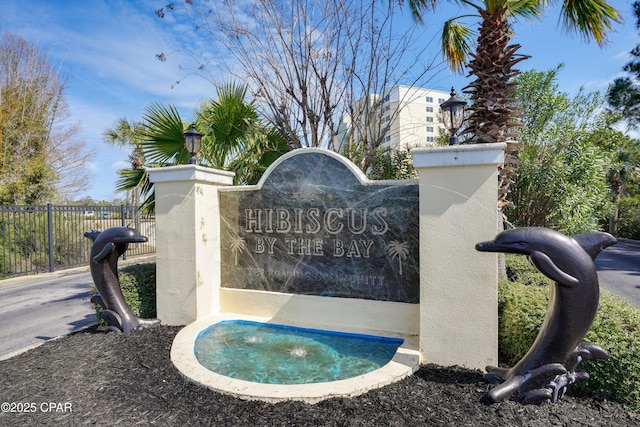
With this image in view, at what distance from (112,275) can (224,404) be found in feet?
9.40

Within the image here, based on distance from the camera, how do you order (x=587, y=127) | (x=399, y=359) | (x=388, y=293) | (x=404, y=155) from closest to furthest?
(x=399, y=359) → (x=388, y=293) → (x=404, y=155) → (x=587, y=127)

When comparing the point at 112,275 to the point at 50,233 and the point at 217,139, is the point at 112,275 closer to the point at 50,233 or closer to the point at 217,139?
the point at 217,139

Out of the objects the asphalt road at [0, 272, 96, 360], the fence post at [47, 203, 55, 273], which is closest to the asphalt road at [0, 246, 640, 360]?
the asphalt road at [0, 272, 96, 360]

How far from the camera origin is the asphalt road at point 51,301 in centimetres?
593

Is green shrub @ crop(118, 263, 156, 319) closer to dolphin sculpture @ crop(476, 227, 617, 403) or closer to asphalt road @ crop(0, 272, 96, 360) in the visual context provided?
asphalt road @ crop(0, 272, 96, 360)

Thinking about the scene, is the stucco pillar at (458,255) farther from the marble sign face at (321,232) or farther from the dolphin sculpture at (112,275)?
the dolphin sculpture at (112,275)

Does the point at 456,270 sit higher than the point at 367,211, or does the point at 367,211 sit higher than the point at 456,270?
the point at 367,211

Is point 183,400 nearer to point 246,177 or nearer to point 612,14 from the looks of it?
point 246,177

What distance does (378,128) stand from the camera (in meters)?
8.20

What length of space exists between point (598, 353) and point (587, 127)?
9840 millimetres

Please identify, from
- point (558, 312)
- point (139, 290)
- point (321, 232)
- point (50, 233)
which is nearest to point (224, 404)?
point (321, 232)

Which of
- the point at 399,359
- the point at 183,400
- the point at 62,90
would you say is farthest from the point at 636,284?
the point at 62,90

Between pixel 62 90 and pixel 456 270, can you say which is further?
pixel 62 90

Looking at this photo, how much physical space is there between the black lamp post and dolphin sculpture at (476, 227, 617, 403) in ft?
4.85
